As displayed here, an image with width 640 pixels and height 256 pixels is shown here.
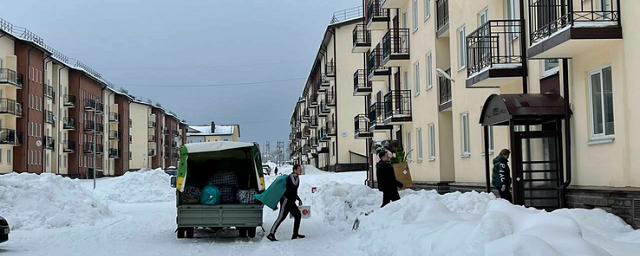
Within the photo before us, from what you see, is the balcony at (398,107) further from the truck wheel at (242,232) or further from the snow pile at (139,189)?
the truck wheel at (242,232)

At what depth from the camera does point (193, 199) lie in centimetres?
1596

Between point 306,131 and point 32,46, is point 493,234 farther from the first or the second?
point 306,131

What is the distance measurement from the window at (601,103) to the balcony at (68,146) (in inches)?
2713

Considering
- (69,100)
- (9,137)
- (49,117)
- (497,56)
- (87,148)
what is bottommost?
(87,148)

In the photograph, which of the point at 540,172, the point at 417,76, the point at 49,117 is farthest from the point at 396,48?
the point at 49,117

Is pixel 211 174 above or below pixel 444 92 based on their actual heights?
below

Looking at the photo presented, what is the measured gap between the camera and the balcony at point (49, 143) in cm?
6500

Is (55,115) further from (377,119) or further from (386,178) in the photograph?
(386,178)

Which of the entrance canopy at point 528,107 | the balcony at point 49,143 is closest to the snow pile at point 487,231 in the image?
the entrance canopy at point 528,107

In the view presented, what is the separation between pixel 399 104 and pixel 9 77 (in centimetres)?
3926

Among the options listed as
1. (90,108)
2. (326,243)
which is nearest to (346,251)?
(326,243)

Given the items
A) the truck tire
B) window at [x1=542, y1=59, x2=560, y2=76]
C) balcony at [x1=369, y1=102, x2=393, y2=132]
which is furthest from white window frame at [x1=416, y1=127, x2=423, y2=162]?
the truck tire

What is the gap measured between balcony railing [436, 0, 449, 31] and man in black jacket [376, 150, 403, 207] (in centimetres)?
1032

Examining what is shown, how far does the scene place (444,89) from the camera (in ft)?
83.0
